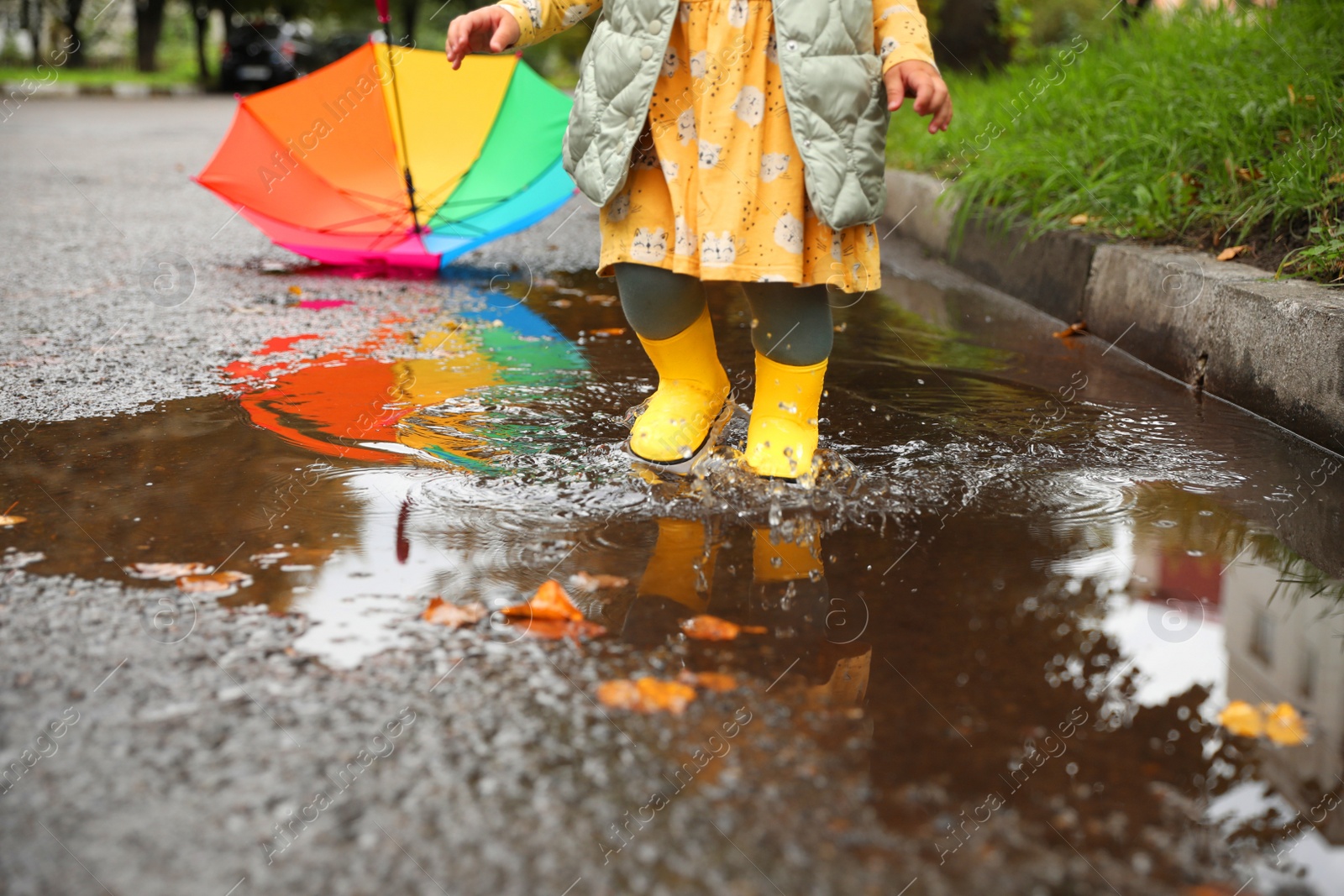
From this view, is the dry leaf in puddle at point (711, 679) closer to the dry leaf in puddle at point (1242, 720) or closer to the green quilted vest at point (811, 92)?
the dry leaf in puddle at point (1242, 720)

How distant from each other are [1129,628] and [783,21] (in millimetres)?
1207

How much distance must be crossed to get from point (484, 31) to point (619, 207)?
0.44 meters

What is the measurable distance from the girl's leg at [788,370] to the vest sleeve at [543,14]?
0.66 metres

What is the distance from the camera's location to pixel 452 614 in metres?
1.74

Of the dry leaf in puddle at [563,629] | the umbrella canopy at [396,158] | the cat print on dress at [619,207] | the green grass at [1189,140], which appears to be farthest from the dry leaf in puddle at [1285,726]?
the umbrella canopy at [396,158]

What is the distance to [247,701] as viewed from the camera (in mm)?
1483

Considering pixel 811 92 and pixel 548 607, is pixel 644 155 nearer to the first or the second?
pixel 811 92

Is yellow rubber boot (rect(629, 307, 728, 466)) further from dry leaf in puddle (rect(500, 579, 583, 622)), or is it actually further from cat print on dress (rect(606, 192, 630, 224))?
dry leaf in puddle (rect(500, 579, 583, 622))

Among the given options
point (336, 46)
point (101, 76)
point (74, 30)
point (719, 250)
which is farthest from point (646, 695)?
point (74, 30)

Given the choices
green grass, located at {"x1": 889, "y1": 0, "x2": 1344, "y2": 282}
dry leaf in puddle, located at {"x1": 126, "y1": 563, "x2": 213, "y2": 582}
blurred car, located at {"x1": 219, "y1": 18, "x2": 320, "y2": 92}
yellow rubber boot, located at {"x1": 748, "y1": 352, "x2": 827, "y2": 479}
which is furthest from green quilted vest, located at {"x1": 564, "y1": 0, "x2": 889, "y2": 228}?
blurred car, located at {"x1": 219, "y1": 18, "x2": 320, "y2": 92}

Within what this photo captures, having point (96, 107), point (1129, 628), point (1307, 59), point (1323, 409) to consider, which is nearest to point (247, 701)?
point (1129, 628)

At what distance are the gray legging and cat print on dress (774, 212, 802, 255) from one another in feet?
0.43

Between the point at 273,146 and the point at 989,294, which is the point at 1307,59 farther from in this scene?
the point at 273,146

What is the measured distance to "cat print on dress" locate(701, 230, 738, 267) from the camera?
217cm
